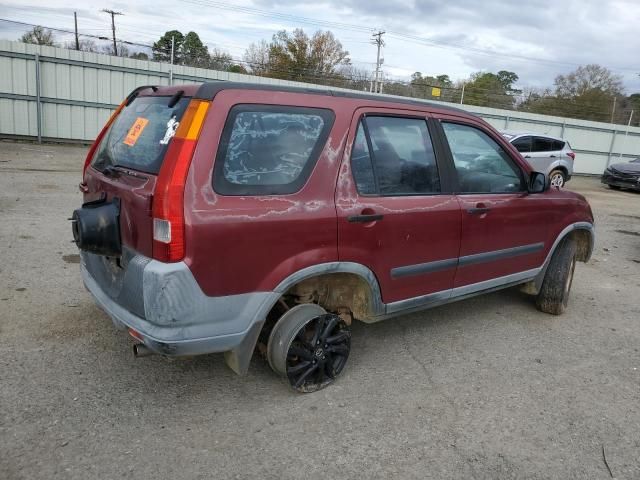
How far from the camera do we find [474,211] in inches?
145

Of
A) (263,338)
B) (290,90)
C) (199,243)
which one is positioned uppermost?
(290,90)

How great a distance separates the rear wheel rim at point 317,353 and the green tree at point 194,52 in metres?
22.1

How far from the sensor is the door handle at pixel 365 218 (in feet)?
9.82

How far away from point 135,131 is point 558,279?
3.74 meters

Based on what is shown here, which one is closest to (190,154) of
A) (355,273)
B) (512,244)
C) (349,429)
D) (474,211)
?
(355,273)

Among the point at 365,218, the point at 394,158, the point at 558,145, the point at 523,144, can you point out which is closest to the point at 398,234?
the point at 365,218

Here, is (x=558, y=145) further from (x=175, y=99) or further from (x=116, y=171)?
(x=116, y=171)

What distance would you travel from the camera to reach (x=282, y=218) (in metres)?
2.71

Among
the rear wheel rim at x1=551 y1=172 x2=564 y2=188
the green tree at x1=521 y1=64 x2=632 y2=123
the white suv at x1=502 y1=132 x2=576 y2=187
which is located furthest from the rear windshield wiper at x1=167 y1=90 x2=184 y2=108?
the green tree at x1=521 y1=64 x2=632 y2=123

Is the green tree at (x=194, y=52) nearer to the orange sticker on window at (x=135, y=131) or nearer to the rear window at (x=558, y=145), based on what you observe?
the rear window at (x=558, y=145)

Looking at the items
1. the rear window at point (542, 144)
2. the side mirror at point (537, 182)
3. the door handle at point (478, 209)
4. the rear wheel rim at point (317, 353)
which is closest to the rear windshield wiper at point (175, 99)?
the rear wheel rim at point (317, 353)

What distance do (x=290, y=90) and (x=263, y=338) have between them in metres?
1.47

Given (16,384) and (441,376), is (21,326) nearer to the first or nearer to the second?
(16,384)

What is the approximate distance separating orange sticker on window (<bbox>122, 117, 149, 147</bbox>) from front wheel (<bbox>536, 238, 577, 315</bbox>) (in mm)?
3608
